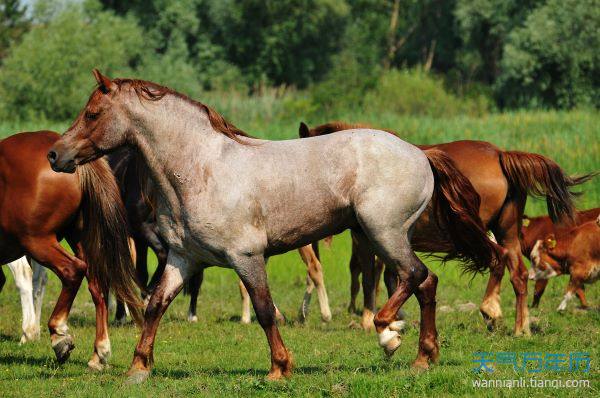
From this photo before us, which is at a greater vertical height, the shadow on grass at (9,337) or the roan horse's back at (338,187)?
the roan horse's back at (338,187)

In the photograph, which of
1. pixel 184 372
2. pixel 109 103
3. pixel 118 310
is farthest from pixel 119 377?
pixel 118 310

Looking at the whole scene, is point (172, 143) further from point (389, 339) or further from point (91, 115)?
point (389, 339)

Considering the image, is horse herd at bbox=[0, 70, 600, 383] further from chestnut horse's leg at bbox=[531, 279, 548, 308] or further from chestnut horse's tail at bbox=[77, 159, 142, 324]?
chestnut horse's leg at bbox=[531, 279, 548, 308]

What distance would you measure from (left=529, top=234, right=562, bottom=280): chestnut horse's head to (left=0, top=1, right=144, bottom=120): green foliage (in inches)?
1053

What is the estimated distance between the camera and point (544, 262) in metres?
13.9

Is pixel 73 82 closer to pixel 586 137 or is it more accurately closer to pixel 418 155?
pixel 586 137

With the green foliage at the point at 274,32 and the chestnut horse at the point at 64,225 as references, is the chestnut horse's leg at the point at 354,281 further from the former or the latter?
the green foliage at the point at 274,32

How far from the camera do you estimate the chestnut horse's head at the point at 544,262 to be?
45.2 feet

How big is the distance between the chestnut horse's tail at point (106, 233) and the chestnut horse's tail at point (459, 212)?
2.89 meters

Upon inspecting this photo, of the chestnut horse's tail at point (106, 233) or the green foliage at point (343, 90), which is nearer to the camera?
the chestnut horse's tail at point (106, 233)

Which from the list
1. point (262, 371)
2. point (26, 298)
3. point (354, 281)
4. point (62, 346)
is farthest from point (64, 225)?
point (354, 281)

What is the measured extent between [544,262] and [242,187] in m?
7.55

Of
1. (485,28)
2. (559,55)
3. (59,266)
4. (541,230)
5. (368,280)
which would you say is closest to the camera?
(59,266)

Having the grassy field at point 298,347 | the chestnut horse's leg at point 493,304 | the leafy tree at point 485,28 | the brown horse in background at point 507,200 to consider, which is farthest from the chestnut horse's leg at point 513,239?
the leafy tree at point 485,28
